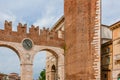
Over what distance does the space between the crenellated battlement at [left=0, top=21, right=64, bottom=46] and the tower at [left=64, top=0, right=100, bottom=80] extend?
4268 millimetres

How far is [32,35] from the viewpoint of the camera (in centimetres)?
3147

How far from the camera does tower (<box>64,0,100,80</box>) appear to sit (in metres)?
26.0

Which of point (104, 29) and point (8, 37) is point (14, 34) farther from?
point (104, 29)

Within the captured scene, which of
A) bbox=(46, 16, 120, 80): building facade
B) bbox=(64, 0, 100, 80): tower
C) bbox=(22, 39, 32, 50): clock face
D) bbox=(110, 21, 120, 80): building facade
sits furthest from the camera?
bbox=(22, 39, 32, 50): clock face

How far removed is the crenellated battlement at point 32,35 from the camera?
30203mm

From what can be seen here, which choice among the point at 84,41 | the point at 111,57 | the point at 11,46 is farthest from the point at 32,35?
the point at 111,57

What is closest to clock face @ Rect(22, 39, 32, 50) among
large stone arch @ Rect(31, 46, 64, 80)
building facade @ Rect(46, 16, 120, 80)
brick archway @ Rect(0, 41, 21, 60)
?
brick archway @ Rect(0, 41, 21, 60)

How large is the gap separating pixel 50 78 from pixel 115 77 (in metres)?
11.2

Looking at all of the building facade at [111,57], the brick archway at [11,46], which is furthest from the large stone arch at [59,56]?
the building facade at [111,57]

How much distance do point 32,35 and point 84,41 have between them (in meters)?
6.83

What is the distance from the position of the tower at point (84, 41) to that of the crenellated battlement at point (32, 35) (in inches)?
168

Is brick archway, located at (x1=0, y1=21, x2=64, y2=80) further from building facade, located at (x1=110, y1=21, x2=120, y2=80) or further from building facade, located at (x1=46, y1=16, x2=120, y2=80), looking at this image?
building facade, located at (x1=110, y1=21, x2=120, y2=80)

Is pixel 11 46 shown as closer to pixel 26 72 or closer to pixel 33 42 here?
pixel 33 42

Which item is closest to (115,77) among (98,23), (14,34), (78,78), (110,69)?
(110,69)
